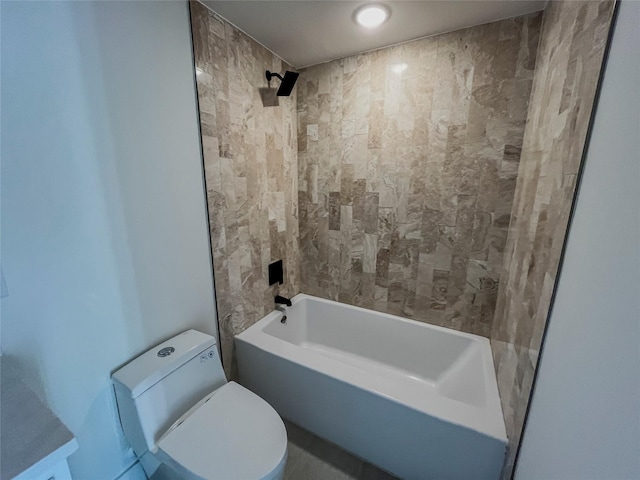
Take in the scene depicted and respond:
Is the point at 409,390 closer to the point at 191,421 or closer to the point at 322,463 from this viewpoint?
the point at 322,463

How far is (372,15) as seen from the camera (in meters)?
1.29

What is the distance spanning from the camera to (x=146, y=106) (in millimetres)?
1050

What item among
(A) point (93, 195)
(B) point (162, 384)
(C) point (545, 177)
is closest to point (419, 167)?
(C) point (545, 177)

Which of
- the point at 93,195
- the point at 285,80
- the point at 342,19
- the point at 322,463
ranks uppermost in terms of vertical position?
the point at 342,19

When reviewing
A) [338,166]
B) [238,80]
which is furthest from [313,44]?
→ [338,166]

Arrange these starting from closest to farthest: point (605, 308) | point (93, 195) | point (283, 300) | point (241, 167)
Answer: point (605, 308) → point (93, 195) → point (241, 167) → point (283, 300)

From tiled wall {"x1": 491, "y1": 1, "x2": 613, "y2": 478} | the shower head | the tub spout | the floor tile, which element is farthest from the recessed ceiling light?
the floor tile

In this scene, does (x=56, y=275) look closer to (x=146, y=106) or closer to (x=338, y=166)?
(x=146, y=106)

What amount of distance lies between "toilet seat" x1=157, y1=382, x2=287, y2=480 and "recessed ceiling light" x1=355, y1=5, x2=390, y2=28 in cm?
199

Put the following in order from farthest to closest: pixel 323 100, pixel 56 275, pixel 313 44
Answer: pixel 323 100 < pixel 313 44 < pixel 56 275

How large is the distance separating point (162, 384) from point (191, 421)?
196mm

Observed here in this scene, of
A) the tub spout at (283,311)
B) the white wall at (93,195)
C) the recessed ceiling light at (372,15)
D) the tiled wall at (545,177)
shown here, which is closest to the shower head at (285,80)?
the recessed ceiling light at (372,15)

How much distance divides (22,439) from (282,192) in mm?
1637

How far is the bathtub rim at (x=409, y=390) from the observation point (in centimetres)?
107
